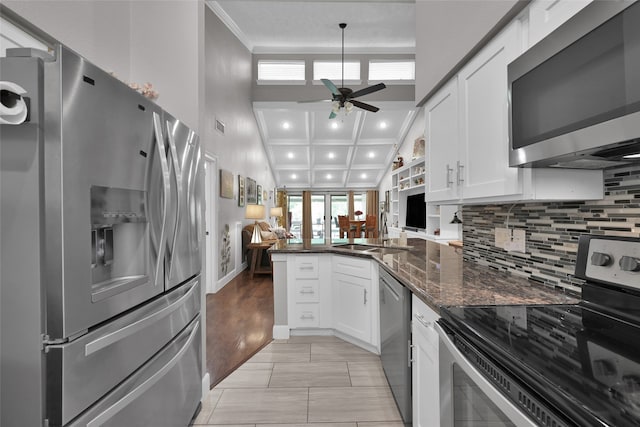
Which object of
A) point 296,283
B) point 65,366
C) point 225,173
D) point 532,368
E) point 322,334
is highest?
point 225,173

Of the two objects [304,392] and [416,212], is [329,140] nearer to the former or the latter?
[416,212]

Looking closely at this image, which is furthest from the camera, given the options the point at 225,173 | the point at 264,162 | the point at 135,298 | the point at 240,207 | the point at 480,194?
the point at 264,162

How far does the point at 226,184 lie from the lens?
523 cm

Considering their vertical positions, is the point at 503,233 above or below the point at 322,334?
above

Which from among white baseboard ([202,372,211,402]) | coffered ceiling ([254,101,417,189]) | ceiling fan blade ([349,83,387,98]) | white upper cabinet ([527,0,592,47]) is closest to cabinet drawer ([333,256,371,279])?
white baseboard ([202,372,211,402])

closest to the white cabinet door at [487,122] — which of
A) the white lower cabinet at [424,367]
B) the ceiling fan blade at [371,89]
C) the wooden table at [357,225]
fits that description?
the white lower cabinet at [424,367]

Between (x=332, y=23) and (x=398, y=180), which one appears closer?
(x=332, y=23)

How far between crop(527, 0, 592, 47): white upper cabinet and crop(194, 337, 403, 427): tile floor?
2020 millimetres

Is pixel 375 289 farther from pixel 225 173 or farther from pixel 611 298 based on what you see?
pixel 225 173

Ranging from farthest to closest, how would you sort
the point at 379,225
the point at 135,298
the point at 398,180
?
1. the point at 379,225
2. the point at 398,180
3. the point at 135,298

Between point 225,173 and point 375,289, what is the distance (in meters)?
3.56

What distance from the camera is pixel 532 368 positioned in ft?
2.17

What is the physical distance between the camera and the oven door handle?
0.65 metres

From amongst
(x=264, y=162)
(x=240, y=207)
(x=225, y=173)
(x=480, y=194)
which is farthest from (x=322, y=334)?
(x=264, y=162)
